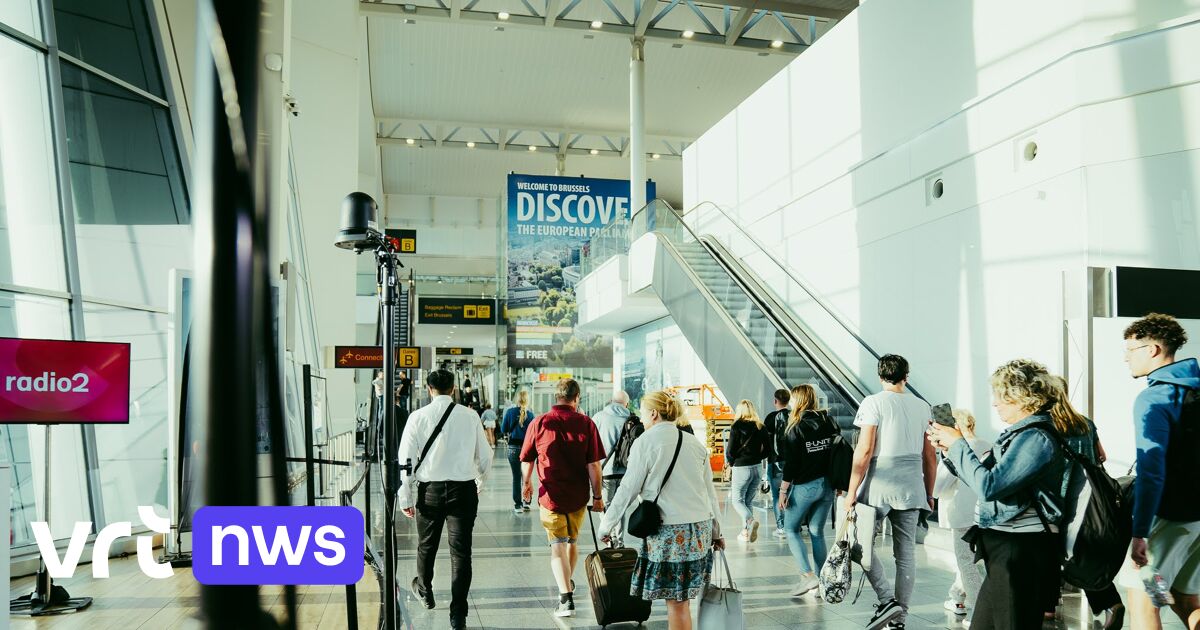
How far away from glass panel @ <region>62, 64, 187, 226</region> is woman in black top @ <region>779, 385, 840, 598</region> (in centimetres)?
696

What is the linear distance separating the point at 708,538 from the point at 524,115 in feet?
72.5

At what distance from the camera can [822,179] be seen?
38.2ft

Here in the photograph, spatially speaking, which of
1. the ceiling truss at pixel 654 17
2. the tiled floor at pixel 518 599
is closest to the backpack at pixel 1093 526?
the tiled floor at pixel 518 599

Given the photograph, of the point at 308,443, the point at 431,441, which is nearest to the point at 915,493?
the point at 431,441

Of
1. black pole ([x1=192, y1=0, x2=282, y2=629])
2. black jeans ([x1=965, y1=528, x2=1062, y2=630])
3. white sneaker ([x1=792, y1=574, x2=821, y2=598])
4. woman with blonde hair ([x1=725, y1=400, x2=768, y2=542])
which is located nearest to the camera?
black pole ([x1=192, y1=0, x2=282, y2=629])

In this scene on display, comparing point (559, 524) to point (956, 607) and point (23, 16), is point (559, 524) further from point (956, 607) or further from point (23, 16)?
point (23, 16)

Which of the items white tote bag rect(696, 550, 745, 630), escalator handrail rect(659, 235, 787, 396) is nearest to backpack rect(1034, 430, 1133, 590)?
white tote bag rect(696, 550, 745, 630)

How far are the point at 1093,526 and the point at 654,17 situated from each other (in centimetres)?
1718

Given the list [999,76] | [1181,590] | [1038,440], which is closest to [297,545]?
[1038,440]

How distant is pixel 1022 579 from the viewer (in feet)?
9.91

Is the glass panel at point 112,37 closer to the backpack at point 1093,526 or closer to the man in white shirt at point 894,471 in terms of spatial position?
the man in white shirt at point 894,471

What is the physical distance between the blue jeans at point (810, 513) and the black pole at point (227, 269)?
17.9 feet

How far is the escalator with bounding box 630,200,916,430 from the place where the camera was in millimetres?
9688

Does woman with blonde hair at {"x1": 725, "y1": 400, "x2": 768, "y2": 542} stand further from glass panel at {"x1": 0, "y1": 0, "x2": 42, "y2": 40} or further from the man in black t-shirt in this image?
glass panel at {"x1": 0, "y1": 0, "x2": 42, "y2": 40}
